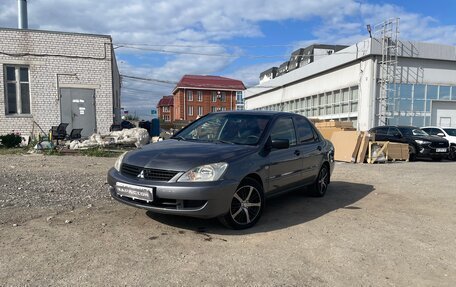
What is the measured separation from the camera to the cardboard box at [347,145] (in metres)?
14.1

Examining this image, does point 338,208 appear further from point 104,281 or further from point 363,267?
point 104,281

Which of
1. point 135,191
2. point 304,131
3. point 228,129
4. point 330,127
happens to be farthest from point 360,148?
point 135,191

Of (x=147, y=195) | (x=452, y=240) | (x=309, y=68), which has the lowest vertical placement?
(x=452, y=240)

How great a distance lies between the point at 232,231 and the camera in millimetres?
4676

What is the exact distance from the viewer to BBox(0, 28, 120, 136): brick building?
54.2ft

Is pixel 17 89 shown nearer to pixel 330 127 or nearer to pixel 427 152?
pixel 330 127

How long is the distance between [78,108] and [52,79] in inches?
65.7

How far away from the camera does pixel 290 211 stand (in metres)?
5.89

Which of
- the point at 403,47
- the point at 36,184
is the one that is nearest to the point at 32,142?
A: the point at 36,184

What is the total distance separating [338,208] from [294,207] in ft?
2.41

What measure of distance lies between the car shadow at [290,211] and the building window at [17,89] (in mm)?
14395

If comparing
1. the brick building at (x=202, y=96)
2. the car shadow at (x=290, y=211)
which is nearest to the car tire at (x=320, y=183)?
the car shadow at (x=290, y=211)

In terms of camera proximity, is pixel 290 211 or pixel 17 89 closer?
pixel 290 211

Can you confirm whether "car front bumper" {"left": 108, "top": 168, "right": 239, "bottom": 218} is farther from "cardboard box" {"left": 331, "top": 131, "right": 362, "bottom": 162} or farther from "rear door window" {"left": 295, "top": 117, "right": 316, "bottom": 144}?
"cardboard box" {"left": 331, "top": 131, "right": 362, "bottom": 162}
